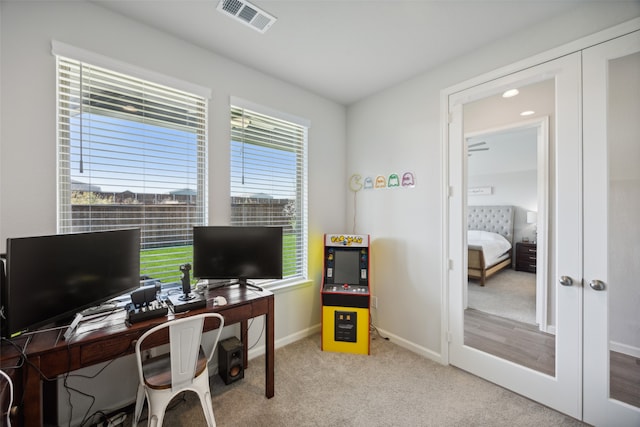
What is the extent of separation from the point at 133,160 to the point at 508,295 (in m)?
3.20

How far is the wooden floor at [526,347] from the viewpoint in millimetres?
1577

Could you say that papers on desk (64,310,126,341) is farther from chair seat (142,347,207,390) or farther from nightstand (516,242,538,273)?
nightstand (516,242,538,273)

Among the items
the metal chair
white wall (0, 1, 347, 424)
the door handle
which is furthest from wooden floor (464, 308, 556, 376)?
the metal chair

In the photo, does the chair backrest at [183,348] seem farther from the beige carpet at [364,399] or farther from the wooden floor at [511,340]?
the wooden floor at [511,340]

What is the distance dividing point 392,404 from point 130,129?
282 centimetres

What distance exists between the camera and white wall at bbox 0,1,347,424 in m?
1.45

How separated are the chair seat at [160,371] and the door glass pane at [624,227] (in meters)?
2.58

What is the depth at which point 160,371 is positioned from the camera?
1480mm

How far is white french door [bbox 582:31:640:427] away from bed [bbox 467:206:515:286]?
473 mm

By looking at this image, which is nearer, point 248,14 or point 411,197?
point 248,14

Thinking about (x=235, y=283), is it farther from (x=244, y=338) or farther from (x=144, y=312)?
(x=144, y=312)

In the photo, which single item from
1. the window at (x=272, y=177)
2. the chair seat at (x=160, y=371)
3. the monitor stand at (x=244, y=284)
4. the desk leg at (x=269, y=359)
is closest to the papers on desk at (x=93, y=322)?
the chair seat at (x=160, y=371)

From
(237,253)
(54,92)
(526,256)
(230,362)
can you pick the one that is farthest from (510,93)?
(54,92)

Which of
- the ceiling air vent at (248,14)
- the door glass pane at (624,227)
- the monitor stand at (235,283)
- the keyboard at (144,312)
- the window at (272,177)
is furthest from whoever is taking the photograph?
the window at (272,177)
